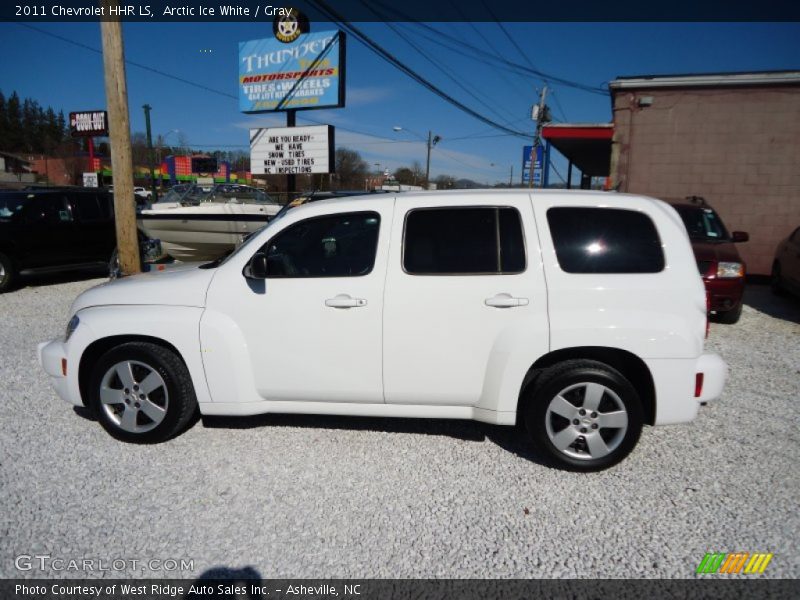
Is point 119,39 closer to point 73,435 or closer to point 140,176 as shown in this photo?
point 73,435

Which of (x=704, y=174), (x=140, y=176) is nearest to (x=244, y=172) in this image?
(x=140, y=176)

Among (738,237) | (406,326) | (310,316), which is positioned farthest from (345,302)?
(738,237)

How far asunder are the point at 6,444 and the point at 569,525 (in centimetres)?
391

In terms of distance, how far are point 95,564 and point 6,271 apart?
8.83 meters

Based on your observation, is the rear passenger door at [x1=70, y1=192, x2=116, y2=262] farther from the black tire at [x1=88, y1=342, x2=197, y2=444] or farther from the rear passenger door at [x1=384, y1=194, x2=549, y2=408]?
the rear passenger door at [x1=384, y1=194, x2=549, y2=408]

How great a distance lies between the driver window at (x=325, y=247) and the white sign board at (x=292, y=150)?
9.99m

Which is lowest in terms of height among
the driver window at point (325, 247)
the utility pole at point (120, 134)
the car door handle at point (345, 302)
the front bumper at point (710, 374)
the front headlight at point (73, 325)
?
the front bumper at point (710, 374)

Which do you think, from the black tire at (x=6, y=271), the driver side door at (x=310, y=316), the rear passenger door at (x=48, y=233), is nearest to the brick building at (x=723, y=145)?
the driver side door at (x=310, y=316)

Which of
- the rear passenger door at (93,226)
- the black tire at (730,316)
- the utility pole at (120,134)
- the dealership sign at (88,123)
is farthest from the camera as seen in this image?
the dealership sign at (88,123)

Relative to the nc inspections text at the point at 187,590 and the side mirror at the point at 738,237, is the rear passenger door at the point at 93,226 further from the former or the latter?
the side mirror at the point at 738,237

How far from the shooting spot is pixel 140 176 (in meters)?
74.0

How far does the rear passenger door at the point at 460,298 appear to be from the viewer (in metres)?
3.23

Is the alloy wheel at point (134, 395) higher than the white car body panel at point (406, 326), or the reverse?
the white car body panel at point (406, 326)

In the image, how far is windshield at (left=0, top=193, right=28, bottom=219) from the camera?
30.5ft
